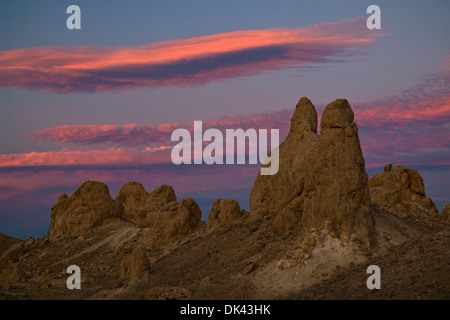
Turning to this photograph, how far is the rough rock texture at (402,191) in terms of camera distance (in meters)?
56.5

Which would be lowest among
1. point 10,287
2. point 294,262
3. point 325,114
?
point 10,287

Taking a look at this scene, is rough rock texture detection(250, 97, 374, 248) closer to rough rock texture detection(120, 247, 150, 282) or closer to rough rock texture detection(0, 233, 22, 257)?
rough rock texture detection(120, 247, 150, 282)

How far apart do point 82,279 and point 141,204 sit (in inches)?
681

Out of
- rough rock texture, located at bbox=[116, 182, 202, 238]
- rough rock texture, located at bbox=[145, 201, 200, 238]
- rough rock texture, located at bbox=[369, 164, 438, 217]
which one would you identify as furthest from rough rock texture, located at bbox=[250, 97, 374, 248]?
rough rock texture, located at bbox=[116, 182, 202, 238]

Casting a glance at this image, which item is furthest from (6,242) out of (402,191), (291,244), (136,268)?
(291,244)

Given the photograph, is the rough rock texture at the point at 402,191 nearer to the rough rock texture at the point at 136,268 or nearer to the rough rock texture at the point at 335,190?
the rough rock texture at the point at 335,190

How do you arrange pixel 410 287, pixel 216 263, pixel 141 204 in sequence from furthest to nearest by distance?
pixel 141 204
pixel 216 263
pixel 410 287

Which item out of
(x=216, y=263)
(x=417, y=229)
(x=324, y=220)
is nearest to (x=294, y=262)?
(x=324, y=220)

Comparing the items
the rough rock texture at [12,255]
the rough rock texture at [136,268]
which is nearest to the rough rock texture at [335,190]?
the rough rock texture at [136,268]

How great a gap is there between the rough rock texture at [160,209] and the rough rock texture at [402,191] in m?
14.5

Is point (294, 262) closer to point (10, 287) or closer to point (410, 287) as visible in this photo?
point (410, 287)

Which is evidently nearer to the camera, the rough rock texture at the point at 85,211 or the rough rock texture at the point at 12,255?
the rough rock texture at the point at 12,255
